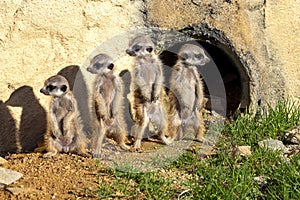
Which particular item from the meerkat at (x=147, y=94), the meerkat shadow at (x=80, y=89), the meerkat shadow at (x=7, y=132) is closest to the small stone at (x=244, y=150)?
the meerkat at (x=147, y=94)

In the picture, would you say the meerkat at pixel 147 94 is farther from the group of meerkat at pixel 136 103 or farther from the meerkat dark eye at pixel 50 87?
the meerkat dark eye at pixel 50 87

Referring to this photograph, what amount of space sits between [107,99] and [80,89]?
0.29m

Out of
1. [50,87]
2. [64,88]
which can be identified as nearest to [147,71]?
[64,88]

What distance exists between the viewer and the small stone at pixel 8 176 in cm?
476

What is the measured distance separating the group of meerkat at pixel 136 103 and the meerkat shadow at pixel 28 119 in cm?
14

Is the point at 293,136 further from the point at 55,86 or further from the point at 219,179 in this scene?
the point at 55,86

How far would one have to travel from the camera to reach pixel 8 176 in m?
4.81

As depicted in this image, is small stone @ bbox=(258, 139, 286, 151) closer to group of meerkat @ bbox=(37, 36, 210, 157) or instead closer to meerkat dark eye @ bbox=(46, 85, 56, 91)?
group of meerkat @ bbox=(37, 36, 210, 157)

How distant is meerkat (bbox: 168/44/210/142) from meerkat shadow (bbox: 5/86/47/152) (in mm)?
1226

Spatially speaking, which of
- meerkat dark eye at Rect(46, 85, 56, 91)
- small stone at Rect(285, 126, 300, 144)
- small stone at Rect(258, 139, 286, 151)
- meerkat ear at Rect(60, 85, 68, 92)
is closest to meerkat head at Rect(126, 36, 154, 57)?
meerkat ear at Rect(60, 85, 68, 92)

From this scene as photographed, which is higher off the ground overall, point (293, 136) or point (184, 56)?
point (184, 56)

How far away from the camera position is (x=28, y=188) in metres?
4.70

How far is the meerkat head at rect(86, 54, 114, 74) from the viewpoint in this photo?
5.60m

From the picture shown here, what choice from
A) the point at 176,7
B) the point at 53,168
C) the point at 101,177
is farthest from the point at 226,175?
the point at 176,7
